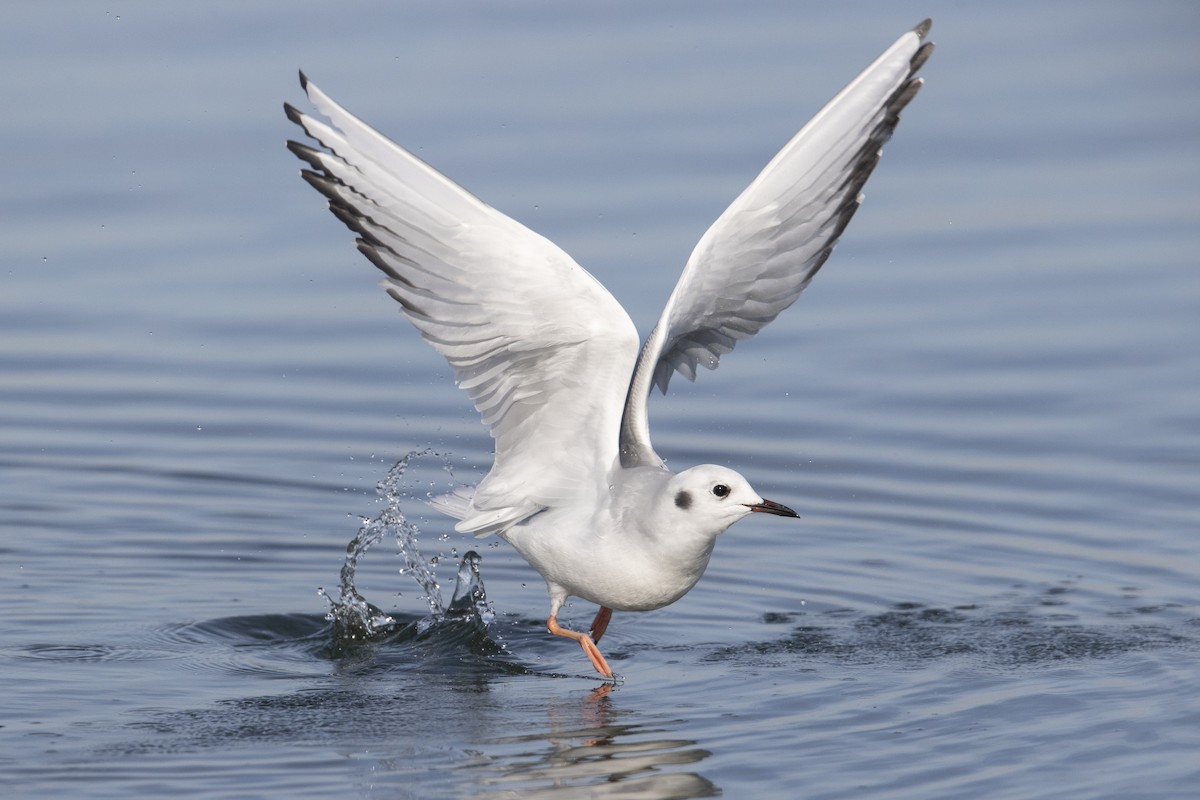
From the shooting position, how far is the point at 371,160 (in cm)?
808

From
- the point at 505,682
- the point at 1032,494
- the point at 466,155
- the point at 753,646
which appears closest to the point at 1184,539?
the point at 1032,494

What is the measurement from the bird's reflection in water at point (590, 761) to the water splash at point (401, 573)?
4.99 ft

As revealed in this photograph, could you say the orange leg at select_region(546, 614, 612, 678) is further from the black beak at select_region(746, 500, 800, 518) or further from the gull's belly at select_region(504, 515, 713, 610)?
the black beak at select_region(746, 500, 800, 518)

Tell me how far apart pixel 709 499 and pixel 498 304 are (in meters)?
1.12

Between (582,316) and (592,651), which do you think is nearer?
(582,316)

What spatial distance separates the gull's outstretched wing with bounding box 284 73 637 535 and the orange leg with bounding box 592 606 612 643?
0.64 meters

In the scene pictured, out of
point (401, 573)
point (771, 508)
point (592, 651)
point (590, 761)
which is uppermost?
point (771, 508)

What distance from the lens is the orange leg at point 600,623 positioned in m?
9.21

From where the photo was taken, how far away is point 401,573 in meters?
10.4

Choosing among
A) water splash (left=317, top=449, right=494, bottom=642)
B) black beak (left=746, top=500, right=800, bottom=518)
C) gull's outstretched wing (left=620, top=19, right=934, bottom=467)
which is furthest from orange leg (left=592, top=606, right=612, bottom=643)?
black beak (left=746, top=500, right=800, bottom=518)

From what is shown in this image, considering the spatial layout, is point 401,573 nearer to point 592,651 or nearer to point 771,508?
point 592,651

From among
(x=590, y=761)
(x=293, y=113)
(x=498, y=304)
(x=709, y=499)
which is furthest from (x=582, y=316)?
(x=590, y=761)

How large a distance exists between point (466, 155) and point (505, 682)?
24.0ft

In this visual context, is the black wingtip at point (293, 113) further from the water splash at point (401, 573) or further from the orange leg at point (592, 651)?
the water splash at point (401, 573)
